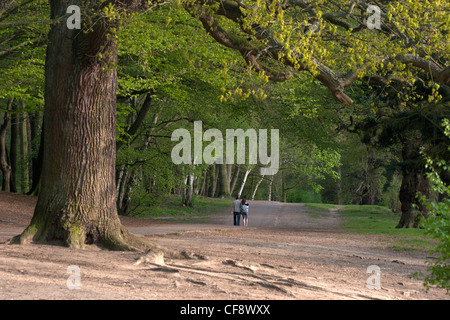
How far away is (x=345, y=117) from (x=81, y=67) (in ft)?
73.1

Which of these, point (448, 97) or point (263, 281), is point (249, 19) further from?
point (448, 97)

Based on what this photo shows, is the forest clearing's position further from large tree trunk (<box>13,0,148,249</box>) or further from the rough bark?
the rough bark

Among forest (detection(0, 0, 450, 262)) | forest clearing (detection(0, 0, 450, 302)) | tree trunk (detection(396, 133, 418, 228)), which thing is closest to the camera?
forest clearing (detection(0, 0, 450, 302))

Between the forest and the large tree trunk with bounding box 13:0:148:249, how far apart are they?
22 mm

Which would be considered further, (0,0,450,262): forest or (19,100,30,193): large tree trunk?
(19,100,30,193): large tree trunk

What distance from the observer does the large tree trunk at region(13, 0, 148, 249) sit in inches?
463

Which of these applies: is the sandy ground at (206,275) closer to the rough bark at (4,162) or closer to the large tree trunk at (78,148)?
the large tree trunk at (78,148)

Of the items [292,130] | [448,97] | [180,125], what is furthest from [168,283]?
[180,125]

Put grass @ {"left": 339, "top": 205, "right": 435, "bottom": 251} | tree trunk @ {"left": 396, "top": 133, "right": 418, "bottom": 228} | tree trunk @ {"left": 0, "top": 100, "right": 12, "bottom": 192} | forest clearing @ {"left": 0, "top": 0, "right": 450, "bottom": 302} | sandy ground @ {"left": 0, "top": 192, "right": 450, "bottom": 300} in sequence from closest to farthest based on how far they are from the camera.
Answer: sandy ground @ {"left": 0, "top": 192, "right": 450, "bottom": 300} < forest clearing @ {"left": 0, "top": 0, "right": 450, "bottom": 302} < grass @ {"left": 339, "top": 205, "right": 435, "bottom": 251} < tree trunk @ {"left": 396, "top": 133, "right": 418, "bottom": 228} < tree trunk @ {"left": 0, "top": 100, "right": 12, "bottom": 192}

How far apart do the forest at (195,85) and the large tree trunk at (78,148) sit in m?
0.02

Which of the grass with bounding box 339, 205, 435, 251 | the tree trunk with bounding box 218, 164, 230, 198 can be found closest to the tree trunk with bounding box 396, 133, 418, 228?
the grass with bounding box 339, 205, 435, 251

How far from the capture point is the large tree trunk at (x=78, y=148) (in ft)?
38.6

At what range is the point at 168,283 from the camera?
344 inches

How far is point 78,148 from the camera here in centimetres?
1181
